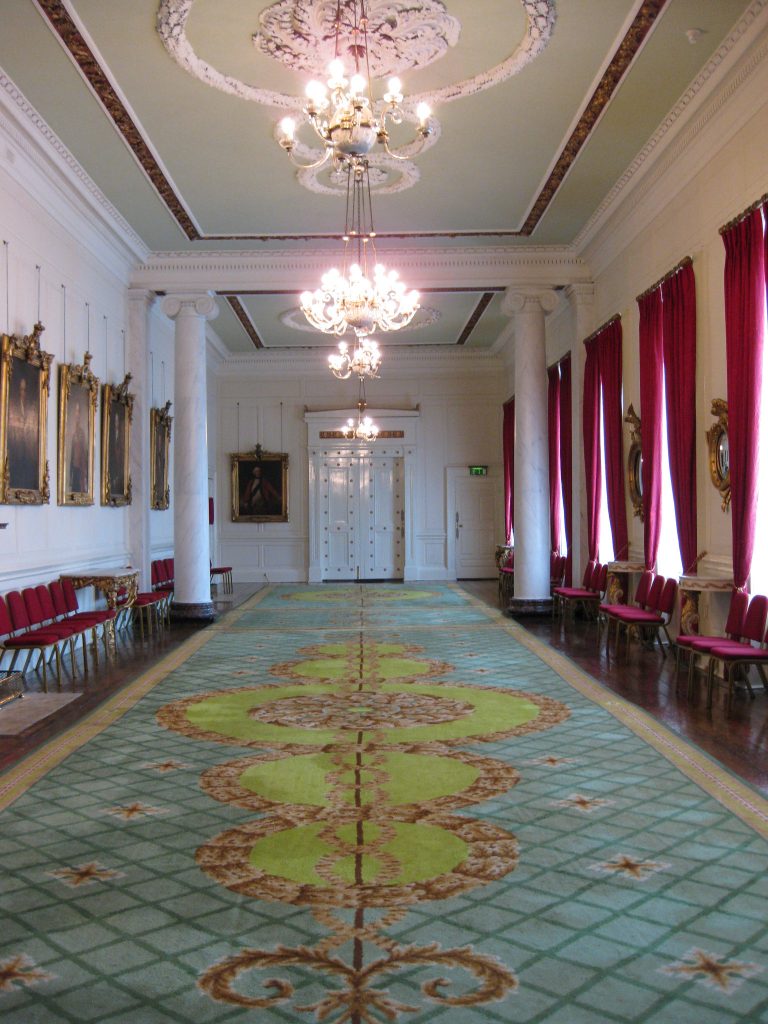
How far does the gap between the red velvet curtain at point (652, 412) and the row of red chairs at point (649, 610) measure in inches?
10.4

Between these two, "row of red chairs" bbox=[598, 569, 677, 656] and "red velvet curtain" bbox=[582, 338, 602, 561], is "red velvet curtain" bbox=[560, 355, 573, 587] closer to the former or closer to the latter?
"red velvet curtain" bbox=[582, 338, 602, 561]

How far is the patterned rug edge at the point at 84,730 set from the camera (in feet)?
15.1

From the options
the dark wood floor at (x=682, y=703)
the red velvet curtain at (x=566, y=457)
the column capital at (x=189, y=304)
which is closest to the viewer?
the dark wood floor at (x=682, y=703)

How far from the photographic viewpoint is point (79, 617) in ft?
27.5

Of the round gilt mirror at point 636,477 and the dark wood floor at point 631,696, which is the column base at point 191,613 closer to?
the dark wood floor at point 631,696

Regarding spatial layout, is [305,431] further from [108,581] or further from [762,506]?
[762,506]

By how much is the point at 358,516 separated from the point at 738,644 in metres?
12.4

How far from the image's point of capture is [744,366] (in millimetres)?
6598

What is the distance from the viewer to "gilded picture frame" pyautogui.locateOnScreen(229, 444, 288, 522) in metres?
18.1

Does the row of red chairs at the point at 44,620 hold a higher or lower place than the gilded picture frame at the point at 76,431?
lower

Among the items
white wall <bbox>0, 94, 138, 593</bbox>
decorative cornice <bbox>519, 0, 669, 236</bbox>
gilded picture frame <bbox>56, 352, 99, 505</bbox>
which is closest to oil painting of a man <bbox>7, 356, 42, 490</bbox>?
white wall <bbox>0, 94, 138, 593</bbox>

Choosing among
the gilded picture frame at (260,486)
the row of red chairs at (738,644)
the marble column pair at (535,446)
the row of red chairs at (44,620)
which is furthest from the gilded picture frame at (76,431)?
the gilded picture frame at (260,486)

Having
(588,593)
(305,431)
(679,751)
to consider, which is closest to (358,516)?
(305,431)

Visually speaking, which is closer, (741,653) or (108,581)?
(741,653)
